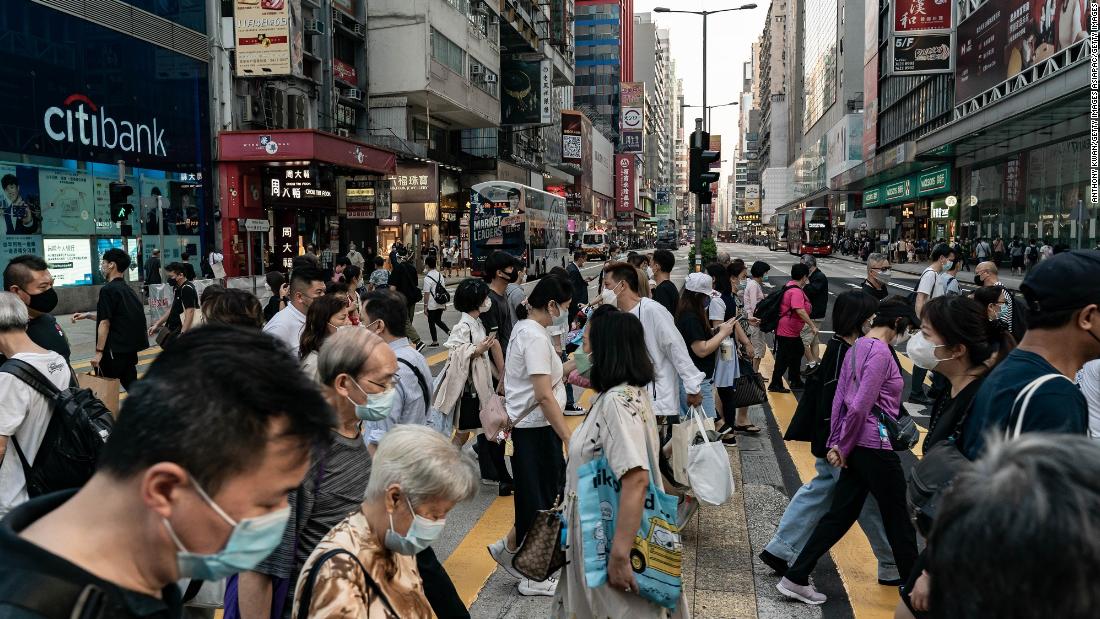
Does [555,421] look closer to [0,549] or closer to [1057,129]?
[0,549]

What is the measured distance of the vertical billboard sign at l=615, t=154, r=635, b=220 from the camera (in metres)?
129

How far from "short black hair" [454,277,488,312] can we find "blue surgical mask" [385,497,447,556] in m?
4.00

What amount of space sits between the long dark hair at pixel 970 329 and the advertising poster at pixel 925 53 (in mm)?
45401

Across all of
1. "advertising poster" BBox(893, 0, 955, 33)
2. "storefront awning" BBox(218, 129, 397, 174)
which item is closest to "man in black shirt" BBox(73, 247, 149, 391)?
"storefront awning" BBox(218, 129, 397, 174)

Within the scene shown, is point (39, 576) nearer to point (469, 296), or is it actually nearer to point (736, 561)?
point (736, 561)

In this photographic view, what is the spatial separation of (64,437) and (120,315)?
15.3 feet

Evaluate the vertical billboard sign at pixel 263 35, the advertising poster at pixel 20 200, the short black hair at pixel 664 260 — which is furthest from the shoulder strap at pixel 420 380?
the vertical billboard sign at pixel 263 35

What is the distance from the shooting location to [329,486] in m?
2.90

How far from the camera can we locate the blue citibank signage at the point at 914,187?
50.1 meters

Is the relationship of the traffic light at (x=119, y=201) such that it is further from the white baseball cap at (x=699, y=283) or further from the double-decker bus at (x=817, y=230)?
the double-decker bus at (x=817, y=230)

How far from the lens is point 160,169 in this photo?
26.7m

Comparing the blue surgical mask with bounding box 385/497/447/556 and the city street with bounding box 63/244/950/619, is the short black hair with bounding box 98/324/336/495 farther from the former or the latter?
the city street with bounding box 63/244/950/619

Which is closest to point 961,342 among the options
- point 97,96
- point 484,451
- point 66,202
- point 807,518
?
point 807,518

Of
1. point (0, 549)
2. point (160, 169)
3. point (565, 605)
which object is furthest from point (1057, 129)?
point (0, 549)
